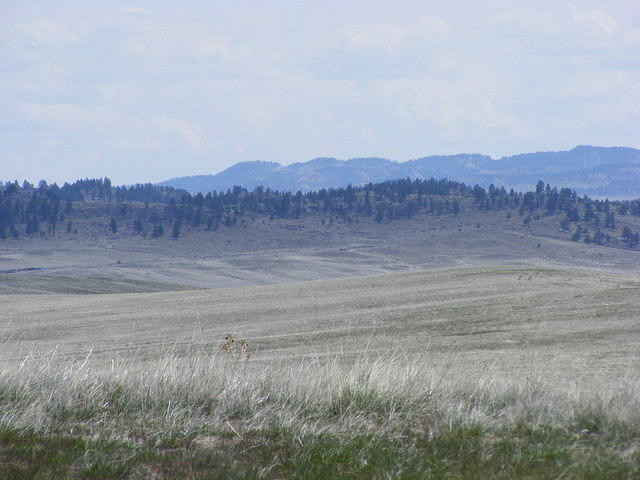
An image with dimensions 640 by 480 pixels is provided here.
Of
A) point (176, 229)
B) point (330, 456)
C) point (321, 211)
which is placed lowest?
point (176, 229)

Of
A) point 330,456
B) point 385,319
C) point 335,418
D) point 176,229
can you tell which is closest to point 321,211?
point 176,229

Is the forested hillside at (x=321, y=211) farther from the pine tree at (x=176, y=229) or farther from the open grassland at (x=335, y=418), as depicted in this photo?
the open grassland at (x=335, y=418)

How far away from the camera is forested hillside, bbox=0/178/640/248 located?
77.4 metres

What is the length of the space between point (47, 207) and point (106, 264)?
2399 cm

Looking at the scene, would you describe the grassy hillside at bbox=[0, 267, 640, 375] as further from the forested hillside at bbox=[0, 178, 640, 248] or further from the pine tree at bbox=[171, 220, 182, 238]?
the forested hillside at bbox=[0, 178, 640, 248]

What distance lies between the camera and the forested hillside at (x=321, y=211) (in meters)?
77.4

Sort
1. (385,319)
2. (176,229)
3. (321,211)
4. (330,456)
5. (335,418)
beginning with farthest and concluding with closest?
(321,211) → (176,229) → (385,319) → (335,418) → (330,456)

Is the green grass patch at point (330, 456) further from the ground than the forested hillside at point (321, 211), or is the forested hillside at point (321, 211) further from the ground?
the green grass patch at point (330, 456)

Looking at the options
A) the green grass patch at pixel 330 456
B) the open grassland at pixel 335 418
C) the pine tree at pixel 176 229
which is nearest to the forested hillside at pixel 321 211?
the pine tree at pixel 176 229

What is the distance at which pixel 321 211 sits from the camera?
88.0 m

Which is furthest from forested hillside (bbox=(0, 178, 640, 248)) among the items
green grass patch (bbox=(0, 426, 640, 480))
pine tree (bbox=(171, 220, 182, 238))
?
green grass patch (bbox=(0, 426, 640, 480))

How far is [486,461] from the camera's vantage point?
6.10 metres

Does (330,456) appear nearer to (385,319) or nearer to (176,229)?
(385,319)

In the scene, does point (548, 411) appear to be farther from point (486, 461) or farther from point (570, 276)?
point (570, 276)
